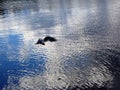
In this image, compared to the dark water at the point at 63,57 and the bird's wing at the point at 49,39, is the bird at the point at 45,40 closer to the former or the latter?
the bird's wing at the point at 49,39

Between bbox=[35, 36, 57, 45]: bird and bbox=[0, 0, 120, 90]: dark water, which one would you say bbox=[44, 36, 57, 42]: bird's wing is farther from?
bbox=[0, 0, 120, 90]: dark water

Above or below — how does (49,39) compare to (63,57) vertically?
above

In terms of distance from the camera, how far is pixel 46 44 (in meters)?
46.3

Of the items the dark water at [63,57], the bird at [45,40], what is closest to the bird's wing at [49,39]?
the bird at [45,40]

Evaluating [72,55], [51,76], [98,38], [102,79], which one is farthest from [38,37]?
[102,79]

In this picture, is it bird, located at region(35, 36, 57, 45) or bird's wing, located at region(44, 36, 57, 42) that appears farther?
bird's wing, located at region(44, 36, 57, 42)

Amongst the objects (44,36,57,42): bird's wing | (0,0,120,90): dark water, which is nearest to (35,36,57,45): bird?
(44,36,57,42): bird's wing

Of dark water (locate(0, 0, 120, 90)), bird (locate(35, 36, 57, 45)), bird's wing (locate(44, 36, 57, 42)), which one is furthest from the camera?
bird's wing (locate(44, 36, 57, 42))

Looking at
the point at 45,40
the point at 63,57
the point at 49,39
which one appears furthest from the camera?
the point at 49,39

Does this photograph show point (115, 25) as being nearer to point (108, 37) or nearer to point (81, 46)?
point (108, 37)

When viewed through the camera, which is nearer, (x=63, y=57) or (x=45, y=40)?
(x=63, y=57)

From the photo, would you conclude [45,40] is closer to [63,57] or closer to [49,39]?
[49,39]

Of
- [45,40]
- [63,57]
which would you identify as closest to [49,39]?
[45,40]

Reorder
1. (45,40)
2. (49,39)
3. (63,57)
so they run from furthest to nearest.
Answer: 1. (49,39)
2. (45,40)
3. (63,57)
